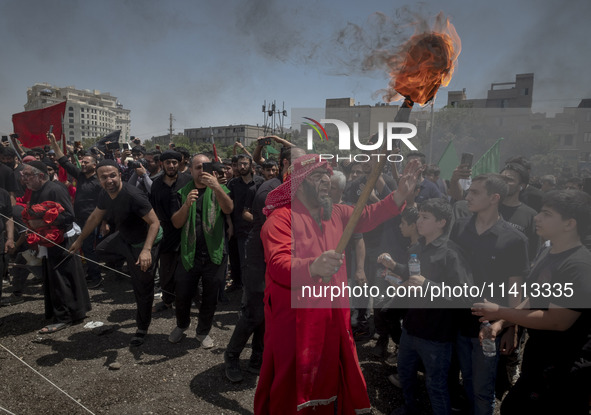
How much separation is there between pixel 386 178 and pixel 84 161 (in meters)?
5.42

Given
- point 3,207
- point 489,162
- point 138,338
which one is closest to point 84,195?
point 3,207

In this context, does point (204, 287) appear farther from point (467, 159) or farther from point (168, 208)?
point (467, 159)

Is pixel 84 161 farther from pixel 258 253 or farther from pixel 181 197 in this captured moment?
pixel 258 253

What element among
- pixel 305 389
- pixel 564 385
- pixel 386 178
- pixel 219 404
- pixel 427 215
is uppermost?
pixel 386 178

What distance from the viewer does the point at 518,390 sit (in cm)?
226

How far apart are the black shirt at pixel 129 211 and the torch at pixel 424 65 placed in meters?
3.31

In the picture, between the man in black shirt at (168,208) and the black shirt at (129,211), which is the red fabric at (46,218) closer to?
the black shirt at (129,211)

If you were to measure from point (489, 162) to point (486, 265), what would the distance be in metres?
4.70

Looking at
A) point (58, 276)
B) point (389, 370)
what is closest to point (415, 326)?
point (389, 370)

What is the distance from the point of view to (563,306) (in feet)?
6.52

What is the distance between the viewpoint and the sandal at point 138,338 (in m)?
4.40

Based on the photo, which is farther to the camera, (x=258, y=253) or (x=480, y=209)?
(x=258, y=253)

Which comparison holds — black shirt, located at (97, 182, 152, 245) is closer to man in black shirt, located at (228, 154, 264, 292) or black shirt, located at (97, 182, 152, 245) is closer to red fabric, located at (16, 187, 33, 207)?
man in black shirt, located at (228, 154, 264, 292)

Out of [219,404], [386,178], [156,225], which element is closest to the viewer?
[219,404]
